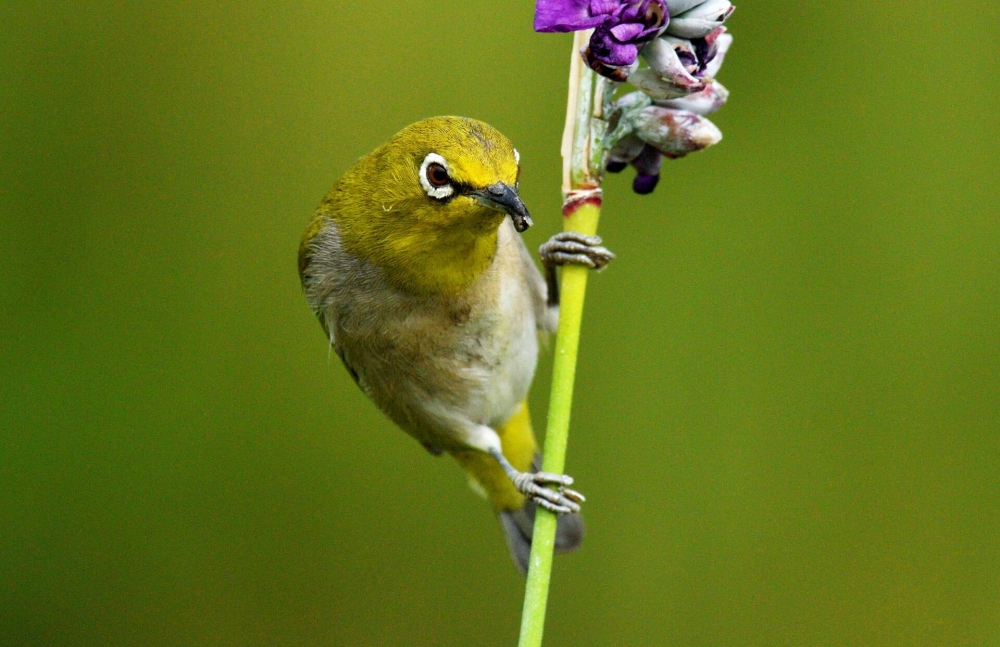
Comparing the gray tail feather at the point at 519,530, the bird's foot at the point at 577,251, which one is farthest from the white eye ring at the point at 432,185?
the gray tail feather at the point at 519,530

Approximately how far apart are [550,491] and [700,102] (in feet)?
2.95

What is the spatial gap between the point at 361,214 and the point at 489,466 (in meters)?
1.35

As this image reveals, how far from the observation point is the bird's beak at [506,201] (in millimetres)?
2297

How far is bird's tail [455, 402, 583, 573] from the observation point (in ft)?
12.5

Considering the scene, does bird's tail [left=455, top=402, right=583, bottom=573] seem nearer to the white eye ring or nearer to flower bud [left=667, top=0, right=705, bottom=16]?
the white eye ring

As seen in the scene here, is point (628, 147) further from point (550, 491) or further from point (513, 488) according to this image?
point (513, 488)

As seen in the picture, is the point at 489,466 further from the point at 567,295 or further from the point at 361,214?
the point at 567,295

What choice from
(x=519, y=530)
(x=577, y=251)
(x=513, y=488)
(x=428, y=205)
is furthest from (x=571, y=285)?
(x=519, y=530)

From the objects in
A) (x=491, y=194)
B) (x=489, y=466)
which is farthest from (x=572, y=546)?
(x=491, y=194)

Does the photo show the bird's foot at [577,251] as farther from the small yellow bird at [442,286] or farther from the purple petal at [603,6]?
the purple petal at [603,6]

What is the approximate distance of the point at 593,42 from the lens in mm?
1800

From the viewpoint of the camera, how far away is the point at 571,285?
2.00 metres

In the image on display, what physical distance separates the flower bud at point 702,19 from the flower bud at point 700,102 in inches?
7.0

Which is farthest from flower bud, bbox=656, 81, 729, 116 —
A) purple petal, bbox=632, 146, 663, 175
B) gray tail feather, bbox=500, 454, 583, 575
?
gray tail feather, bbox=500, 454, 583, 575
